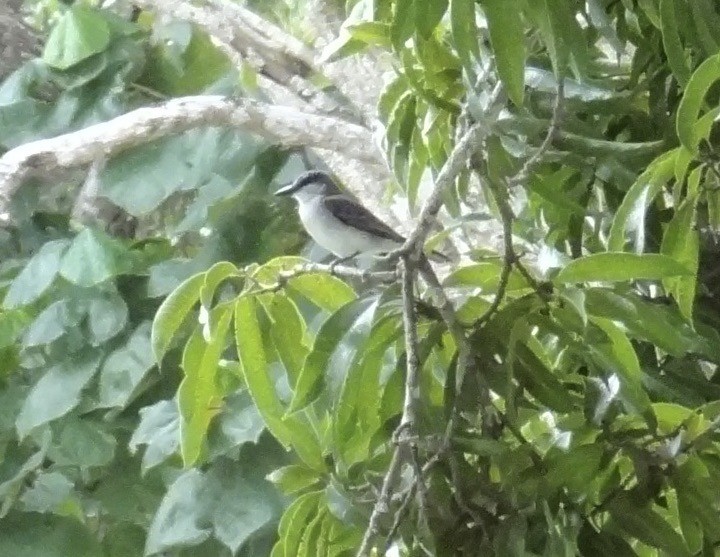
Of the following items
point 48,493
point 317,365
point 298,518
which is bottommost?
point 48,493

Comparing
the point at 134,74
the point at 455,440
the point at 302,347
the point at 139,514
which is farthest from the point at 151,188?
the point at 455,440

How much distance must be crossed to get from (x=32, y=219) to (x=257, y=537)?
0.65 m

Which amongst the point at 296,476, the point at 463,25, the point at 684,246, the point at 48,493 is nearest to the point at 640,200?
the point at 684,246

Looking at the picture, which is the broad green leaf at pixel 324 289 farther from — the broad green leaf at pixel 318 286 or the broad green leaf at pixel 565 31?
the broad green leaf at pixel 565 31

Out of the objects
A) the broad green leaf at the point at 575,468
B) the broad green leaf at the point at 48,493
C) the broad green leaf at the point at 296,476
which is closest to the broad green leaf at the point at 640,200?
the broad green leaf at the point at 575,468

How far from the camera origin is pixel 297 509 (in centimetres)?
59

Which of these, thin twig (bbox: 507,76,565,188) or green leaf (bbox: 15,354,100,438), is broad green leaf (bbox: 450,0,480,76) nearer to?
thin twig (bbox: 507,76,565,188)

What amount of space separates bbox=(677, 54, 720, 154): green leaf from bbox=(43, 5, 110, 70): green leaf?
1082 mm

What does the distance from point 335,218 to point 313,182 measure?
0.07 meters

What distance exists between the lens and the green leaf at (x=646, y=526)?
54 cm

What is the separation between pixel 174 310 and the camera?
571 millimetres

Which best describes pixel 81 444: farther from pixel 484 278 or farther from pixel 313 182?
pixel 484 278

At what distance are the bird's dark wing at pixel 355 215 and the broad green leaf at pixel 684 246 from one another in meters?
0.86

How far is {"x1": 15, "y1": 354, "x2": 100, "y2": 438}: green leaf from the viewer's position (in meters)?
1.33
